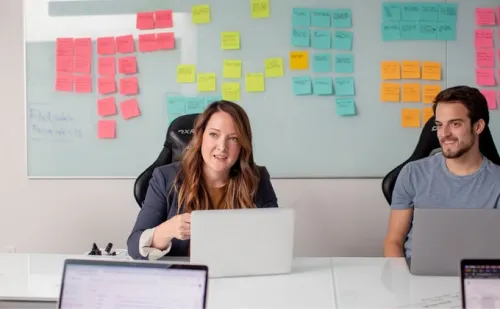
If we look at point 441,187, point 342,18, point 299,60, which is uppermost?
point 342,18

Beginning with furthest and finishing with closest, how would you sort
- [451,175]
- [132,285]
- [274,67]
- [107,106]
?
[107,106]
[274,67]
[451,175]
[132,285]

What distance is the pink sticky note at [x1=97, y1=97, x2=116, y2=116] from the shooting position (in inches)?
127

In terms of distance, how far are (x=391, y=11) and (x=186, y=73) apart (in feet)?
3.90

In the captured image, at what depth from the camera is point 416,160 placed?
2354mm

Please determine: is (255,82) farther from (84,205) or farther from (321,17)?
(84,205)

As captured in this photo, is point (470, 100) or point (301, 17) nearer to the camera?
point (470, 100)

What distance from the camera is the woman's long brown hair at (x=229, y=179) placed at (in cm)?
202

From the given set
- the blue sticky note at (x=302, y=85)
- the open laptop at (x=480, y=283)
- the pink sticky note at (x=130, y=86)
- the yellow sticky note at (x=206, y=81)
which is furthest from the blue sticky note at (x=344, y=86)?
the open laptop at (x=480, y=283)

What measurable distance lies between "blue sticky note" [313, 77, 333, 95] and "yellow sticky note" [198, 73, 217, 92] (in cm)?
57

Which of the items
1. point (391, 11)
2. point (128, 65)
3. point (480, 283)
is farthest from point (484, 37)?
point (480, 283)

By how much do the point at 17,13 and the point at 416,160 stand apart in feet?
7.96

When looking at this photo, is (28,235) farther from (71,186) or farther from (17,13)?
(17,13)

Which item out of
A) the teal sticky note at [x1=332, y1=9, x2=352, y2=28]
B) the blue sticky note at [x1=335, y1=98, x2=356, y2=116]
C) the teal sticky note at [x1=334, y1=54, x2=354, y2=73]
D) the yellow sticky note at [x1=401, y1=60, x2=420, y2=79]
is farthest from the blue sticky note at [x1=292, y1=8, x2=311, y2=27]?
the yellow sticky note at [x1=401, y1=60, x2=420, y2=79]

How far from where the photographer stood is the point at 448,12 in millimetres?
3031
